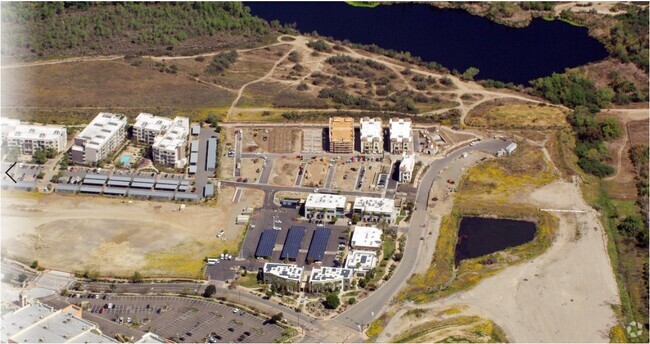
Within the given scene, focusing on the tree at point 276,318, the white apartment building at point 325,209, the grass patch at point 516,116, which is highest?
the grass patch at point 516,116

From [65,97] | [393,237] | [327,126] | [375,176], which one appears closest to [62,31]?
[65,97]

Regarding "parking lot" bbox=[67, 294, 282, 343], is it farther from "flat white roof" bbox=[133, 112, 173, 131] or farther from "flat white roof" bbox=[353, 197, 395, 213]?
"flat white roof" bbox=[133, 112, 173, 131]

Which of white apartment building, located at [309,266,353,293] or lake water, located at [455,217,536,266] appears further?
lake water, located at [455,217,536,266]

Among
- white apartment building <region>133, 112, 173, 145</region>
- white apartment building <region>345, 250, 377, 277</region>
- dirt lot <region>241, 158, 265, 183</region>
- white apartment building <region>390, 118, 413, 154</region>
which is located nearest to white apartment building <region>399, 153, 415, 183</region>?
white apartment building <region>390, 118, 413, 154</region>

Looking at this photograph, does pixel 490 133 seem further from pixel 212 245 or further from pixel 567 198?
pixel 212 245

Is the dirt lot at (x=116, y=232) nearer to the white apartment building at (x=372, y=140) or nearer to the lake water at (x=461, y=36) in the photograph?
the white apartment building at (x=372, y=140)

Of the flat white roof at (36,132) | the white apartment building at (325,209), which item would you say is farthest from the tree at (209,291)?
the flat white roof at (36,132)
